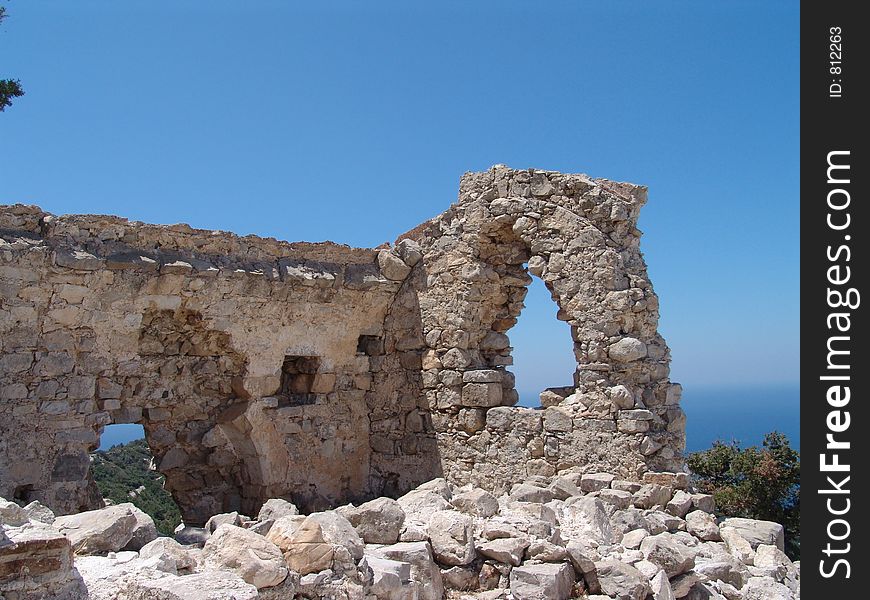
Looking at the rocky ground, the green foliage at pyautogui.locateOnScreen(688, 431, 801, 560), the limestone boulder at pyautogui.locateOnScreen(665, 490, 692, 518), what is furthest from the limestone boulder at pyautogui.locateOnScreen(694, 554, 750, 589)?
the green foliage at pyautogui.locateOnScreen(688, 431, 801, 560)

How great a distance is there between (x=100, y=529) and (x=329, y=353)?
452cm

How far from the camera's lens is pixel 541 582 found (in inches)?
167

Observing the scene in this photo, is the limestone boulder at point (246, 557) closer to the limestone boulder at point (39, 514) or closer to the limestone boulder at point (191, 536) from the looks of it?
the limestone boulder at point (39, 514)

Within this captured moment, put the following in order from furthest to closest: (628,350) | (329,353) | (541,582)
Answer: (329,353), (628,350), (541,582)

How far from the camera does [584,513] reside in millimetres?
5410

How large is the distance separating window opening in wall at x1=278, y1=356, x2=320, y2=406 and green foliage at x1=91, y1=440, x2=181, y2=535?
19.3ft

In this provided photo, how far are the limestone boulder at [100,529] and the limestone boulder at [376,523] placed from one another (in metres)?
1.26

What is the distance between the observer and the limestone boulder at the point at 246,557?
11.6 ft

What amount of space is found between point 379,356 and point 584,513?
3.69 m

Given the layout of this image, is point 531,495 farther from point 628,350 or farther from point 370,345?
point 370,345

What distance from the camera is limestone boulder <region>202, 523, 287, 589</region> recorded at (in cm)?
353

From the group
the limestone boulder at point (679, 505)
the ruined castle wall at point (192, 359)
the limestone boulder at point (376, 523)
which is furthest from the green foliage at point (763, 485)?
the limestone boulder at point (376, 523)

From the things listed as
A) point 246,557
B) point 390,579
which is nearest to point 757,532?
point 390,579
